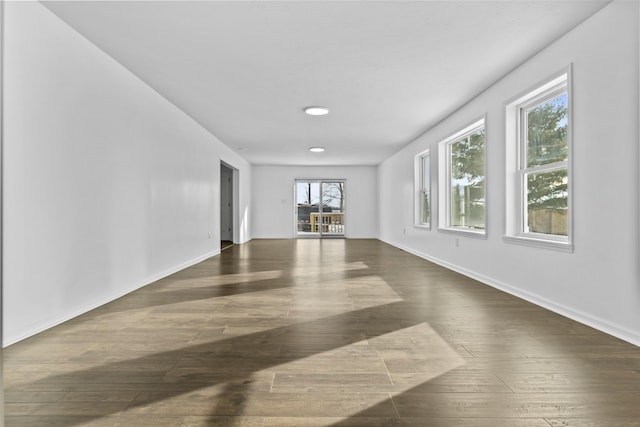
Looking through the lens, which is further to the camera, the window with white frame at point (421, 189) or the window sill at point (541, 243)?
the window with white frame at point (421, 189)

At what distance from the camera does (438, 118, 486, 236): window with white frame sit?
501 cm

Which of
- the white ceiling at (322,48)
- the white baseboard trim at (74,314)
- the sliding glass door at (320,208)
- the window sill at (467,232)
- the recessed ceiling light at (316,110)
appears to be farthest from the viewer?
the sliding glass door at (320,208)

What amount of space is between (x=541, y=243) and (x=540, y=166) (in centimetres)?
77

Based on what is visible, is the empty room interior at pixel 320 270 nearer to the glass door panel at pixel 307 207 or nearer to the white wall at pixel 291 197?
the white wall at pixel 291 197

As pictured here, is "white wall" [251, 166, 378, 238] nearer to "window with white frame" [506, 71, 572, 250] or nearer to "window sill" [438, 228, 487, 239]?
"window sill" [438, 228, 487, 239]

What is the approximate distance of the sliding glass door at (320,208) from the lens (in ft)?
39.4

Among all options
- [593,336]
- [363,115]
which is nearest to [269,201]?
[363,115]

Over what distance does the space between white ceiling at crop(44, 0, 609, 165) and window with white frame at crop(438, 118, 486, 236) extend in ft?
1.72

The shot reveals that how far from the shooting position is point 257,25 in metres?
3.06

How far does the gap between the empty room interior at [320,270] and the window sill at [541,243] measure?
0.12 ft

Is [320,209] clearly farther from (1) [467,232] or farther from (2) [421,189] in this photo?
(1) [467,232]

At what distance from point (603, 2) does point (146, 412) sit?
3815 millimetres

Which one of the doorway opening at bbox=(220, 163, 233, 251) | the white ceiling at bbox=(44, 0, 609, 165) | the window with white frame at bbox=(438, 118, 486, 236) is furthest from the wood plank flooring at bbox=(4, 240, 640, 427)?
the doorway opening at bbox=(220, 163, 233, 251)

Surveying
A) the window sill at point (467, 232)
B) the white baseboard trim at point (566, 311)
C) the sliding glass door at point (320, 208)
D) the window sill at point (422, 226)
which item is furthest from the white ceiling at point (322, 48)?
the sliding glass door at point (320, 208)
